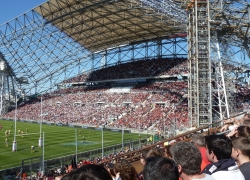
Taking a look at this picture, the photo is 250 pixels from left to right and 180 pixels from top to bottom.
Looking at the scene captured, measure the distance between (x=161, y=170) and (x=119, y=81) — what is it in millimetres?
52952

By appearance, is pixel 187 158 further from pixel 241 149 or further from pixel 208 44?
pixel 208 44

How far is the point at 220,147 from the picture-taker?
3.67 meters

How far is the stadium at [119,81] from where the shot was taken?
23.9 m

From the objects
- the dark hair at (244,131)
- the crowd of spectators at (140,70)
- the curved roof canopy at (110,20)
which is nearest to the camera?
the dark hair at (244,131)

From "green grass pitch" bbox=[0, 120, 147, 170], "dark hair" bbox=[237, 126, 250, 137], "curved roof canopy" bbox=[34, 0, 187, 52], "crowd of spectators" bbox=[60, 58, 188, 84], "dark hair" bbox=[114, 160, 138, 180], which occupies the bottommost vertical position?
"green grass pitch" bbox=[0, 120, 147, 170]

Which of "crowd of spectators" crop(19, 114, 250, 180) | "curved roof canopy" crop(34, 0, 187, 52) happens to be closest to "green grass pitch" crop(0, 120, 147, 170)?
"curved roof canopy" crop(34, 0, 187, 52)

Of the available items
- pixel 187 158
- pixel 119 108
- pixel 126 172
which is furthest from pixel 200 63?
pixel 119 108

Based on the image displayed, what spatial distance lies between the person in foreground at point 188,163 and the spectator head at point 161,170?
359 mm

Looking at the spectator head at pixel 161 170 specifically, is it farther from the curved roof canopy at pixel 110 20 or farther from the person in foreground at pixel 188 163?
the curved roof canopy at pixel 110 20

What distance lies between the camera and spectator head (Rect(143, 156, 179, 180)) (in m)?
Answer: 2.48

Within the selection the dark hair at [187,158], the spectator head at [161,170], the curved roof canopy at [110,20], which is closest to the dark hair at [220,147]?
the dark hair at [187,158]

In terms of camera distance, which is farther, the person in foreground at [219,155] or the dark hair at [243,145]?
the dark hair at [243,145]

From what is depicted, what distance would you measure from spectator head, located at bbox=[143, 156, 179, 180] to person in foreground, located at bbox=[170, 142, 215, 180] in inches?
14.1

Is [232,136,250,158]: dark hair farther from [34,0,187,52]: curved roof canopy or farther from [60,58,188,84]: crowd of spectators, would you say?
[60,58,188,84]: crowd of spectators
